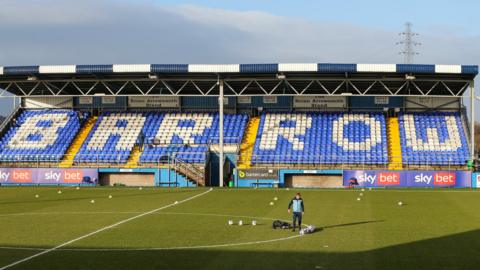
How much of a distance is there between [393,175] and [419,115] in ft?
37.0

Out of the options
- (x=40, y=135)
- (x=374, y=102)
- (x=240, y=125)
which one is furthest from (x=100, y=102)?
(x=374, y=102)

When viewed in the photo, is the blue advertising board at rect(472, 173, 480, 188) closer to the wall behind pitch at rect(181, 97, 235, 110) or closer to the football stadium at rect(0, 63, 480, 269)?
the football stadium at rect(0, 63, 480, 269)

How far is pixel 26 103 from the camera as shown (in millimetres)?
70312

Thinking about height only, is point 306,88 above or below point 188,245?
above

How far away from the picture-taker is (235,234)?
24.5 m

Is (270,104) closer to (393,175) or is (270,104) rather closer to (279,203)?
(393,175)

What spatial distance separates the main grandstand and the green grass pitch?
51.9ft

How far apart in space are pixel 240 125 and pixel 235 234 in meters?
40.0

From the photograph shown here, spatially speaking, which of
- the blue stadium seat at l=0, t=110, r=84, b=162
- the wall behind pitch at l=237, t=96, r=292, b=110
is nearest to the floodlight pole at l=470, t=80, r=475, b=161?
the wall behind pitch at l=237, t=96, r=292, b=110

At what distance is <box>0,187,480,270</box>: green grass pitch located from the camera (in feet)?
Result: 61.5

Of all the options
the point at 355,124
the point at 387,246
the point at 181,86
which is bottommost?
the point at 387,246

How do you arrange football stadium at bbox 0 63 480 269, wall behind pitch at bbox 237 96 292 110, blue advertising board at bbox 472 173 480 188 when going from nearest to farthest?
football stadium at bbox 0 63 480 269, blue advertising board at bbox 472 173 480 188, wall behind pitch at bbox 237 96 292 110

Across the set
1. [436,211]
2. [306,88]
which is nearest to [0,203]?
[436,211]

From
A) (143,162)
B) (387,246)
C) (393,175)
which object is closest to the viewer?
(387,246)
